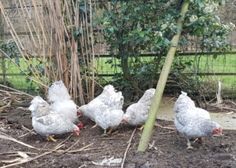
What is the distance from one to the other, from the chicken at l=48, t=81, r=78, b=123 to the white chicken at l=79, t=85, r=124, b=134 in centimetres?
15

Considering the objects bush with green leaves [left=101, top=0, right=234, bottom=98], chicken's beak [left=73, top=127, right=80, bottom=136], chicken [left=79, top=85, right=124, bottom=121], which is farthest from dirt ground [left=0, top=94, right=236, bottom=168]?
bush with green leaves [left=101, top=0, right=234, bottom=98]

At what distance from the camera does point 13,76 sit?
704 centimetres

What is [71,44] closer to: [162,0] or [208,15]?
[162,0]

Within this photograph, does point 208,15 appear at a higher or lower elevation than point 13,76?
higher

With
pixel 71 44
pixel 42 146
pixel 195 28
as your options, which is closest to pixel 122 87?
pixel 71 44

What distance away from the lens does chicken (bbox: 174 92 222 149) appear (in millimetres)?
4135

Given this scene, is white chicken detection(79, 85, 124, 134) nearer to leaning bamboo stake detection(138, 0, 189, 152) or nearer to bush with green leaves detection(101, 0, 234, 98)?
leaning bamboo stake detection(138, 0, 189, 152)

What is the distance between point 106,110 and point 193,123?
0.97 metres

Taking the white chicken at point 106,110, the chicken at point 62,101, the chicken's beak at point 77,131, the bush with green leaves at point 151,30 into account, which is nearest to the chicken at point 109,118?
the white chicken at point 106,110

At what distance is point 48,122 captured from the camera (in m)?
4.59

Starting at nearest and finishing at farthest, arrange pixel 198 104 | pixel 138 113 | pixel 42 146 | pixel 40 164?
1. pixel 40 164
2. pixel 42 146
3. pixel 138 113
4. pixel 198 104

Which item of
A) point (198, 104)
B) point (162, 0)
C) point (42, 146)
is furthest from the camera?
point (198, 104)

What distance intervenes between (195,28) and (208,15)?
0.67 ft

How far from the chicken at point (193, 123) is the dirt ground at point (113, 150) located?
145mm
